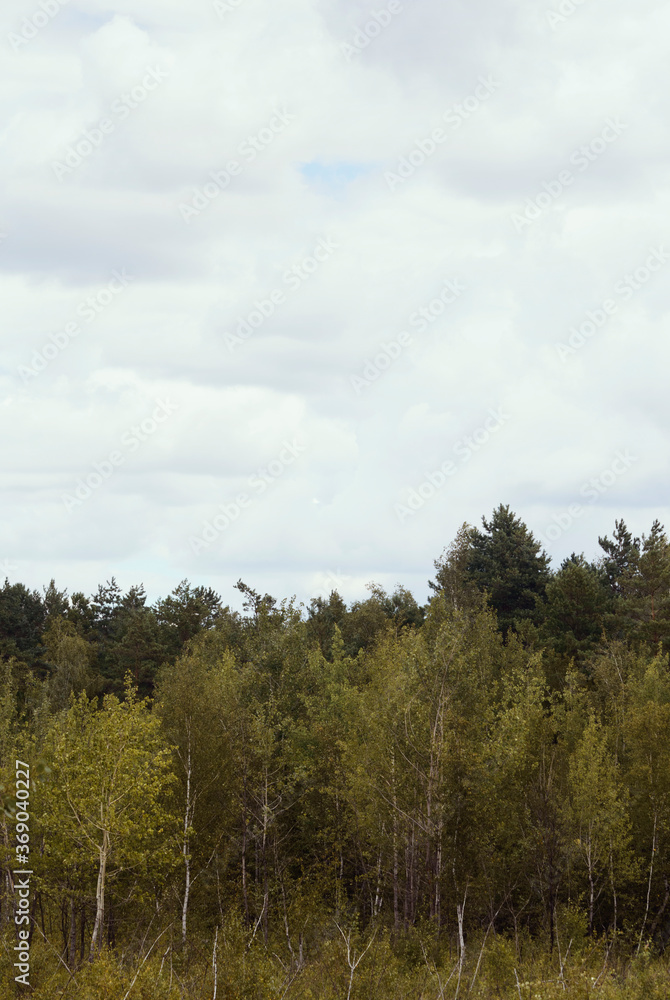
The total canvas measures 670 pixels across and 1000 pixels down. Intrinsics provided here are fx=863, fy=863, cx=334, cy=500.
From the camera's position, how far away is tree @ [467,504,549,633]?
90.6m

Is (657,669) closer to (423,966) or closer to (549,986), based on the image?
(423,966)

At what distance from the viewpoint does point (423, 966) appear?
33.7 metres

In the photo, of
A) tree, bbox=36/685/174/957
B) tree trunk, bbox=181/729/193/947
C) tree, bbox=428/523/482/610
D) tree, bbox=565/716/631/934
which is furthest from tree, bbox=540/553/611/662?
tree, bbox=36/685/174/957

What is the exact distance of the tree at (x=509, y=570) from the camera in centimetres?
9062

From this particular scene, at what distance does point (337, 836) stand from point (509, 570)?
157 ft

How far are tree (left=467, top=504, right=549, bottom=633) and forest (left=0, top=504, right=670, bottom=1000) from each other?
92.7 ft

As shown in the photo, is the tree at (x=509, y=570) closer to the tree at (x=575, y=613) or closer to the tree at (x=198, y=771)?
the tree at (x=575, y=613)

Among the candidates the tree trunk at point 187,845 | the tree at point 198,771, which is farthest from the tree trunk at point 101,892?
the tree at point 198,771

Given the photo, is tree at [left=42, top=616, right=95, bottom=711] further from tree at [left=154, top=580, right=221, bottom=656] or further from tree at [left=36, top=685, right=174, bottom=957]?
tree at [left=36, top=685, right=174, bottom=957]

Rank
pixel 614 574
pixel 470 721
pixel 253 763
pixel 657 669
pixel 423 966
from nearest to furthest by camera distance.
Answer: pixel 423 966, pixel 470 721, pixel 253 763, pixel 657 669, pixel 614 574

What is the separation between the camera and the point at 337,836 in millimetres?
48062

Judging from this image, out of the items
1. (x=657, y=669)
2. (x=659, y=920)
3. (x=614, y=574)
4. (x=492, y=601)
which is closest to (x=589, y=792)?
(x=659, y=920)

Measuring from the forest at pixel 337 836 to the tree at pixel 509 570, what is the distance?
92.7 ft

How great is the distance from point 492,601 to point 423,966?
60.9 metres
